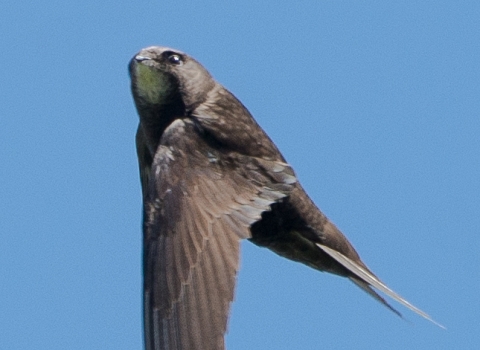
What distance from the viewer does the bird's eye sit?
758 cm

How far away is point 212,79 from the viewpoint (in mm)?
7660

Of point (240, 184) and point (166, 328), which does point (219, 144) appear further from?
point (166, 328)

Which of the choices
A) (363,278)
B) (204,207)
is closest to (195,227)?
(204,207)

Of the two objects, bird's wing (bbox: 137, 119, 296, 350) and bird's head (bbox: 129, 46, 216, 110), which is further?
bird's head (bbox: 129, 46, 216, 110)

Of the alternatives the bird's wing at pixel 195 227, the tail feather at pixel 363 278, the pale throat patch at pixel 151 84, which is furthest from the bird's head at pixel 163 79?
the tail feather at pixel 363 278

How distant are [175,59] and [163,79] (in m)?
0.12

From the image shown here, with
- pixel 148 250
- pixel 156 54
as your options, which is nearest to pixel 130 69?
pixel 156 54

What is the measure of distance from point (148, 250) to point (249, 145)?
2.68ft

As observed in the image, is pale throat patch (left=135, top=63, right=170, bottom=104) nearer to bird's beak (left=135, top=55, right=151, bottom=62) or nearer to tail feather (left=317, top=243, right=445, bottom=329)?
bird's beak (left=135, top=55, right=151, bottom=62)

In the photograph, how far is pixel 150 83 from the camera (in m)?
7.55

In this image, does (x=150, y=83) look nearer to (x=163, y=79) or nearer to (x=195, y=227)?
(x=163, y=79)

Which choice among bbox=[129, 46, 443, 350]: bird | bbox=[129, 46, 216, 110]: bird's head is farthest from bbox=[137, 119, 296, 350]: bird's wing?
bbox=[129, 46, 216, 110]: bird's head

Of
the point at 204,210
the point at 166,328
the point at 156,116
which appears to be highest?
the point at 156,116

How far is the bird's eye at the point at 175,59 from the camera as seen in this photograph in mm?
7578
